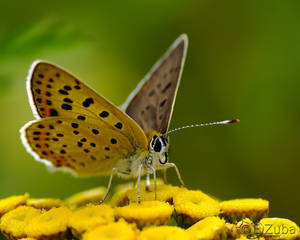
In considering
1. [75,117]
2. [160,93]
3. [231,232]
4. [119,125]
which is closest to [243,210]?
[231,232]

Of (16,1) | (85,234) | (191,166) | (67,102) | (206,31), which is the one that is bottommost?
(191,166)

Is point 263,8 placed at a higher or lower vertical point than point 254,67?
higher

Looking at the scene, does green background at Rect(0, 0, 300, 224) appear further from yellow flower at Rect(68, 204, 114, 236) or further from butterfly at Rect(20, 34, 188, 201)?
yellow flower at Rect(68, 204, 114, 236)

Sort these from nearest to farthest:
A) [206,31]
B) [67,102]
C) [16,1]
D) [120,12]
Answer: [67,102] → [16,1] → [120,12] → [206,31]

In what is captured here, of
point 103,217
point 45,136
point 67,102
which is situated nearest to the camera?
point 103,217

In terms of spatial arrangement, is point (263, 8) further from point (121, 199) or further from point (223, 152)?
point (121, 199)

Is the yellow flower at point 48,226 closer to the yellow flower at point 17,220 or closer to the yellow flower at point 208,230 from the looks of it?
the yellow flower at point 17,220

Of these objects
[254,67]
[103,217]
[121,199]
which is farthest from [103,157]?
[254,67]

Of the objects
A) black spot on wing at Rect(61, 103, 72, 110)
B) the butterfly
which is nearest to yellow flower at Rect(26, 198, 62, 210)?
the butterfly
